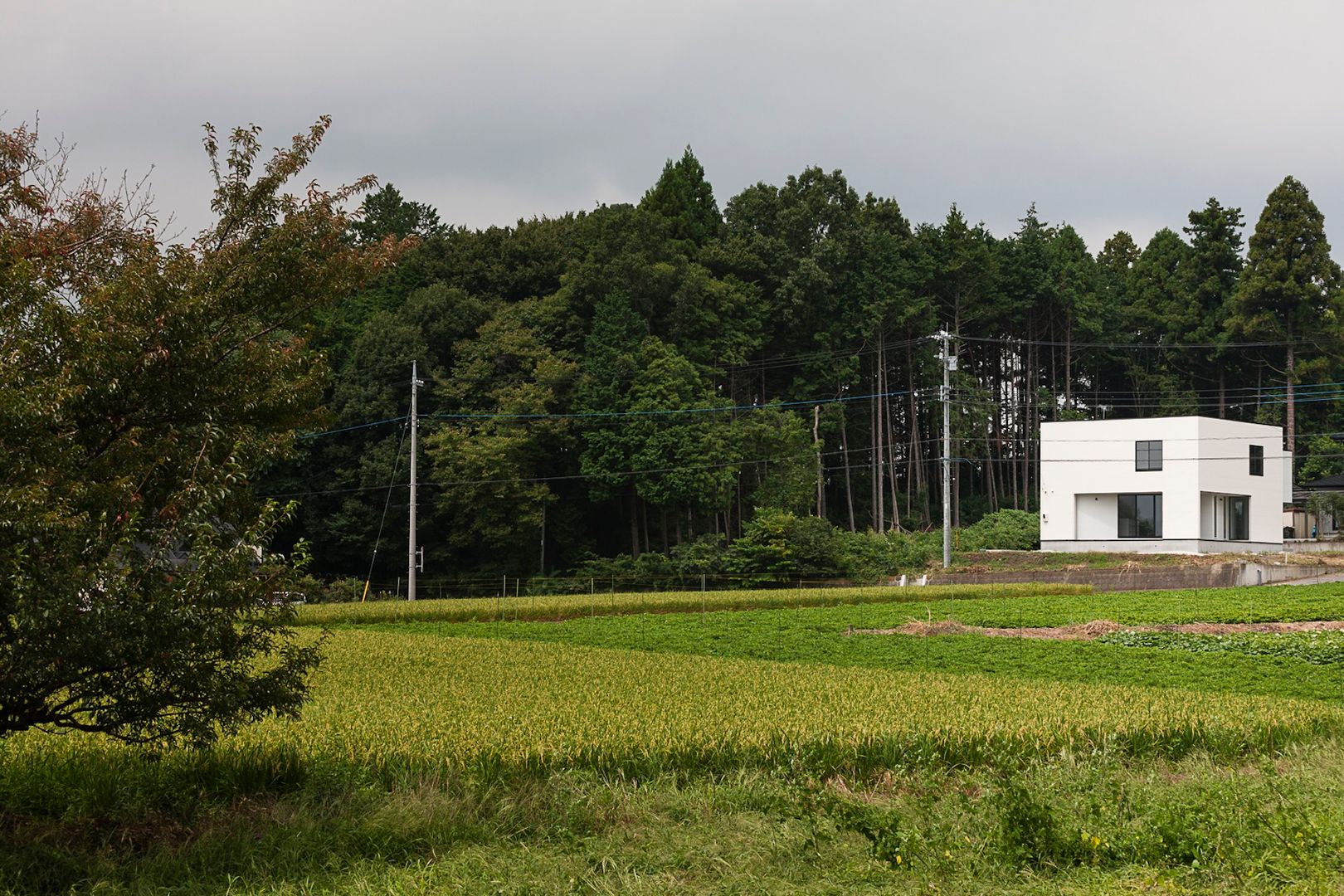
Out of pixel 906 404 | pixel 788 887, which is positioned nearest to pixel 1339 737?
pixel 788 887

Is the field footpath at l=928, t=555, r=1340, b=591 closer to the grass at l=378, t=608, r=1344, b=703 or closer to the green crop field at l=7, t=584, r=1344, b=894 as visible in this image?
the grass at l=378, t=608, r=1344, b=703

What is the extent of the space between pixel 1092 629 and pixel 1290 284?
4638 cm

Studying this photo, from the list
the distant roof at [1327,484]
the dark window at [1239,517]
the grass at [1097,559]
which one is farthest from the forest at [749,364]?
the dark window at [1239,517]

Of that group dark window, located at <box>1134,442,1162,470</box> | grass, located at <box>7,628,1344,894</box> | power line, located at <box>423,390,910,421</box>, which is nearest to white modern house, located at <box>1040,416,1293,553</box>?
dark window, located at <box>1134,442,1162,470</box>

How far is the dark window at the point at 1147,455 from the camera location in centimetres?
4581

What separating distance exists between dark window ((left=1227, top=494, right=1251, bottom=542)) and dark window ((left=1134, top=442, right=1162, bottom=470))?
4264mm

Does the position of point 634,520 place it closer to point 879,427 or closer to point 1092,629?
point 879,427

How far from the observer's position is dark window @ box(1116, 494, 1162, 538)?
45.9 metres

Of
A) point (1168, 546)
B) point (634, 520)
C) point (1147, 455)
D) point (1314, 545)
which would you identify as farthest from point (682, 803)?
point (1314, 545)

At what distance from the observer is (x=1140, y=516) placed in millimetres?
46406

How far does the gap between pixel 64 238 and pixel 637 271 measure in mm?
39985

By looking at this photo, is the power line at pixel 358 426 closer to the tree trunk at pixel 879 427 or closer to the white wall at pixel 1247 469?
the tree trunk at pixel 879 427

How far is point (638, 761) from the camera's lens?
854 cm

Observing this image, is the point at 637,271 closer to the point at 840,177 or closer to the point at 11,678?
the point at 840,177
